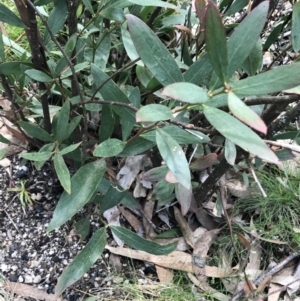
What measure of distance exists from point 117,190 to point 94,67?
29 centimetres

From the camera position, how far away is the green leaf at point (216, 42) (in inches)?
21.4

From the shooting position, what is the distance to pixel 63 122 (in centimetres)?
96

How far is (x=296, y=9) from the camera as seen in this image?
0.79 m

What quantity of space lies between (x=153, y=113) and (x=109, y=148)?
24cm

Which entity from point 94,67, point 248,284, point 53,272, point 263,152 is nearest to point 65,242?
point 53,272

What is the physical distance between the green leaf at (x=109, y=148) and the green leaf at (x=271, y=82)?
32 centimetres

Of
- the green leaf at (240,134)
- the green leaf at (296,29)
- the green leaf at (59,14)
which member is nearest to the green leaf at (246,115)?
the green leaf at (240,134)

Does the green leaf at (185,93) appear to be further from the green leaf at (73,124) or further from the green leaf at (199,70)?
the green leaf at (73,124)

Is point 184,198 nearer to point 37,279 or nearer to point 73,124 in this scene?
point 73,124

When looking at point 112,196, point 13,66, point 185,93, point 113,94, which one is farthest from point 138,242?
point 185,93

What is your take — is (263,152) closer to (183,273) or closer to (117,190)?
(117,190)

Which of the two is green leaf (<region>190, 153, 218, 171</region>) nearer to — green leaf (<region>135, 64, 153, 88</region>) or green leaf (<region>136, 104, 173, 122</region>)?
green leaf (<region>135, 64, 153, 88</region>)

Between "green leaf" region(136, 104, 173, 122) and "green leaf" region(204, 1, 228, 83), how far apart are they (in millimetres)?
96

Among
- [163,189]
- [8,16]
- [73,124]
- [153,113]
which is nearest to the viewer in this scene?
[153,113]
